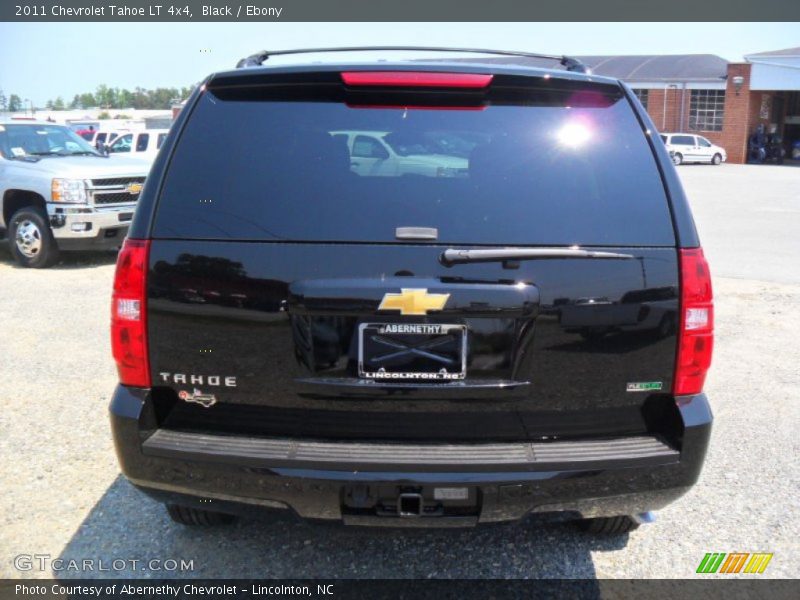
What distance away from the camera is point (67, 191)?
9570 millimetres

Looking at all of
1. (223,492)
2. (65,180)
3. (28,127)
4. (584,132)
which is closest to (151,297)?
(223,492)

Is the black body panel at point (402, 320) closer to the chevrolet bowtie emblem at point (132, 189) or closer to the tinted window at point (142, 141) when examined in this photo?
the chevrolet bowtie emblem at point (132, 189)

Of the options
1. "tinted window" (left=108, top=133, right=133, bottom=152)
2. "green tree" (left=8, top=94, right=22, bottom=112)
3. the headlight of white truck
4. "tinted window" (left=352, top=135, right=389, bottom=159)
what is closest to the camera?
"tinted window" (left=352, top=135, right=389, bottom=159)

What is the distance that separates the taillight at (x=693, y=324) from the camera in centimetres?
249

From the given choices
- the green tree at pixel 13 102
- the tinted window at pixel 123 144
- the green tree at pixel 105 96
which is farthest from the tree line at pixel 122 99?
the tinted window at pixel 123 144

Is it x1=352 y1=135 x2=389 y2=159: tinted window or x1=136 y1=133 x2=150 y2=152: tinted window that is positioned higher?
x1=136 y1=133 x2=150 y2=152: tinted window

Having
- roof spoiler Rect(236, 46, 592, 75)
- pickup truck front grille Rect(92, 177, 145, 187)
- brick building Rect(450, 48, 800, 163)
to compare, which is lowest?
pickup truck front grille Rect(92, 177, 145, 187)

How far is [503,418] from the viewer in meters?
2.50

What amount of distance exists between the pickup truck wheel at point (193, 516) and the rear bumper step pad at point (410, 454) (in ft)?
2.45

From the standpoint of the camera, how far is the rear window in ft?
8.03

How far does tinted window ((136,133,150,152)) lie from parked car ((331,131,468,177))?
19.4 meters

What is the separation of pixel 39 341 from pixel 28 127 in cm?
575

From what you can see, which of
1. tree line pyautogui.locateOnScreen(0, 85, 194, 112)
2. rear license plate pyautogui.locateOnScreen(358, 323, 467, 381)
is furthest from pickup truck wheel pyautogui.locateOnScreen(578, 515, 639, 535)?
tree line pyautogui.locateOnScreen(0, 85, 194, 112)

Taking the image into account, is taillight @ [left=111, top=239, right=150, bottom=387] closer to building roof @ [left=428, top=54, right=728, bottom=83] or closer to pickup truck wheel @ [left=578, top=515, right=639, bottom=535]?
pickup truck wheel @ [left=578, top=515, right=639, bottom=535]
